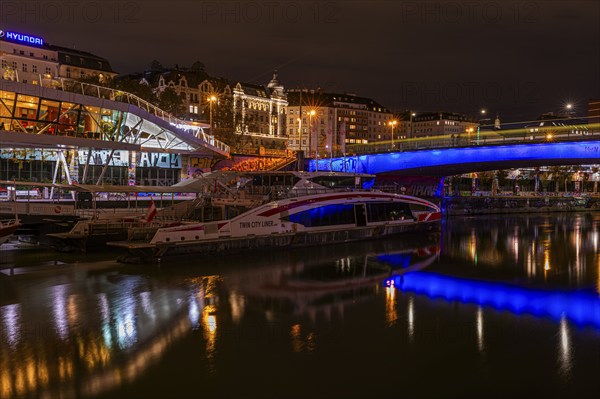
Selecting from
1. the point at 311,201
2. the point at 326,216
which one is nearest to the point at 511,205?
the point at 326,216

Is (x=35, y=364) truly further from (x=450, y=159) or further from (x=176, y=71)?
(x=176, y=71)

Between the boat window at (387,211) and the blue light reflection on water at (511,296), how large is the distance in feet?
42.6

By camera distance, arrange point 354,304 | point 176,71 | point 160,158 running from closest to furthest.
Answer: point 354,304
point 160,158
point 176,71

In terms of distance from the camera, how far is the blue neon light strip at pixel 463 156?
44.6 m

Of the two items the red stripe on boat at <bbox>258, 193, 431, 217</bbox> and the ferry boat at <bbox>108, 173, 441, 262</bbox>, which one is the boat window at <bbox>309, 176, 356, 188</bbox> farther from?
the red stripe on boat at <bbox>258, 193, 431, 217</bbox>

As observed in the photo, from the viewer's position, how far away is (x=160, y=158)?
57531 millimetres

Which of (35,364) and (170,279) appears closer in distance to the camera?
(35,364)

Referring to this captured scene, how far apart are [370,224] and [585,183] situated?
13084 centimetres

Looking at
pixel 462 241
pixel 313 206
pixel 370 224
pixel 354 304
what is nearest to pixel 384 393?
pixel 354 304

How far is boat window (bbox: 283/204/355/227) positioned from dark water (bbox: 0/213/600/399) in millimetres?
5135

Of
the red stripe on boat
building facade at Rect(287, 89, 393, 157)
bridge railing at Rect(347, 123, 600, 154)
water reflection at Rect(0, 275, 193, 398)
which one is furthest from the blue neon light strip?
building facade at Rect(287, 89, 393, 157)

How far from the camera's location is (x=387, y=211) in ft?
129

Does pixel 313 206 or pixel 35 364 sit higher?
pixel 313 206

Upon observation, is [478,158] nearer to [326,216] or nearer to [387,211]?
[387,211]
